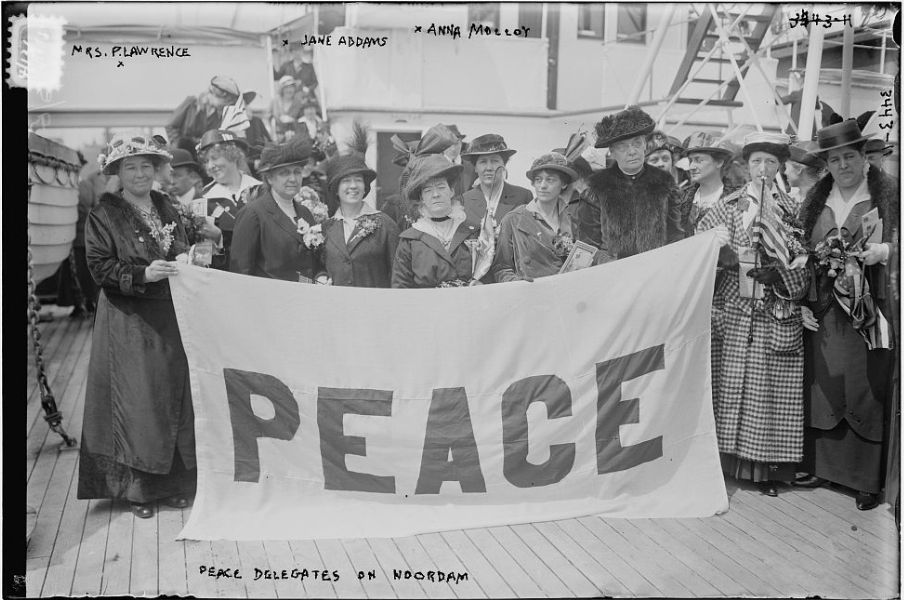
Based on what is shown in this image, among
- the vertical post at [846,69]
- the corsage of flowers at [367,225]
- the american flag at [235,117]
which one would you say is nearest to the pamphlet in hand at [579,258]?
the corsage of flowers at [367,225]

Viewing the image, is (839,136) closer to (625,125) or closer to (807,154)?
(807,154)

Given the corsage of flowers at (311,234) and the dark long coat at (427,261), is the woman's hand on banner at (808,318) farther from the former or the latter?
the corsage of flowers at (311,234)

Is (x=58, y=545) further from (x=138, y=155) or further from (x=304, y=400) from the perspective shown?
(x=138, y=155)

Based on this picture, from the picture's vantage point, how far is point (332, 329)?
4125 mm

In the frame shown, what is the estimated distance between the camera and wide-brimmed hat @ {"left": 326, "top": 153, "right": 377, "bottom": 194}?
4457mm

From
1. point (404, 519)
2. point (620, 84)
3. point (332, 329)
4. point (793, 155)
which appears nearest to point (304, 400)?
point (332, 329)

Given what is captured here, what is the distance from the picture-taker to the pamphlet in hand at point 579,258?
14.5 feet

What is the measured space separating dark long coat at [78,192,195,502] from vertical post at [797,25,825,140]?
11.2 feet

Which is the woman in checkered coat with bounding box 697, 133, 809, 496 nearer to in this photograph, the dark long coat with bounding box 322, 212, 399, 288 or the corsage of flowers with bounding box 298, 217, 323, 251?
the dark long coat with bounding box 322, 212, 399, 288

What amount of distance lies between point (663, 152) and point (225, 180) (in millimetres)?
2400

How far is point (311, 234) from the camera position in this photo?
4.39m

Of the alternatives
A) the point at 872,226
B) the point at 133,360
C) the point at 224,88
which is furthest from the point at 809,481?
the point at 224,88

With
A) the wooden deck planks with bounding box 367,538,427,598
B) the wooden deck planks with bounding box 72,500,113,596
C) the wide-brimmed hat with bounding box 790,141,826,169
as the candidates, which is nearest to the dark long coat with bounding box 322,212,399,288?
the wooden deck planks with bounding box 367,538,427,598

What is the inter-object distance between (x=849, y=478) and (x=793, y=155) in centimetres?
175
